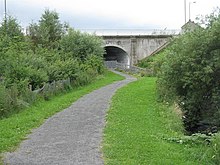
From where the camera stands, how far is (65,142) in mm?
13211

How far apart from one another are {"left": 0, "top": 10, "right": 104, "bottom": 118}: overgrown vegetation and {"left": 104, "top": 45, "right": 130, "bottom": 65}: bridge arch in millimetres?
14647

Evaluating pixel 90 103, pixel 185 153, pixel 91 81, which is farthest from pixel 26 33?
pixel 185 153

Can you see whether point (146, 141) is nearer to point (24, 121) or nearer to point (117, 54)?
point (24, 121)

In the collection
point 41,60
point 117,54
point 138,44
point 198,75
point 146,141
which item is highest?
point 138,44

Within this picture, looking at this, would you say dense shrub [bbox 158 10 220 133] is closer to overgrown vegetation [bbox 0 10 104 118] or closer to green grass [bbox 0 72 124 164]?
green grass [bbox 0 72 124 164]

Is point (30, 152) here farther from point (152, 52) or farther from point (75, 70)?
point (152, 52)

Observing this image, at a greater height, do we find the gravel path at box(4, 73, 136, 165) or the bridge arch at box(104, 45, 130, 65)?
the bridge arch at box(104, 45, 130, 65)

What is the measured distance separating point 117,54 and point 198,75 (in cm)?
5740

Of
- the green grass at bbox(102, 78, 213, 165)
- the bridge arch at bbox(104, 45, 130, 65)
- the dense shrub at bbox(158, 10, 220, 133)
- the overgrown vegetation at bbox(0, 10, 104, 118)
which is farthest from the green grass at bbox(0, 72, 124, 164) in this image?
the bridge arch at bbox(104, 45, 130, 65)

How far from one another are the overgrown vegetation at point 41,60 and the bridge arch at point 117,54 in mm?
14647

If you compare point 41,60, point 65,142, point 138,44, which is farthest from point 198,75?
point 138,44

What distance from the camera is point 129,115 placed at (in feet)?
64.4

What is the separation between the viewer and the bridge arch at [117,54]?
72.4m

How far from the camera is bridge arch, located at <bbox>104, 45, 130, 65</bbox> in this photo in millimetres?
72381
